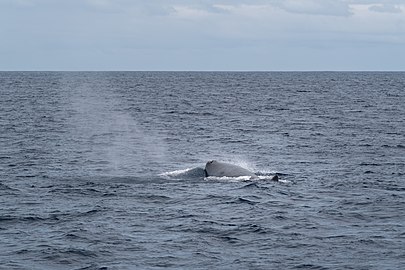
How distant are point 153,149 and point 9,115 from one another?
31043mm

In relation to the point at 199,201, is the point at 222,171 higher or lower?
higher

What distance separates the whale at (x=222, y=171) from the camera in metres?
34.8

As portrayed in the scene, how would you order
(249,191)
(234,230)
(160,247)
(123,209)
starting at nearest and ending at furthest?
(160,247) < (234,230) < (123,209) < (249,191)

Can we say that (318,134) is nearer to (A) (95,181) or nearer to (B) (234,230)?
(A) (95,181)

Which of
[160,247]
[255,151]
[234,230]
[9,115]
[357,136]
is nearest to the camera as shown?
[160,247]

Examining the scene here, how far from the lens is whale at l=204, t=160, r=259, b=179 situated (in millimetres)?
34806

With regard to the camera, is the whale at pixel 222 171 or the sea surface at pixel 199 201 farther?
the whale at pixel 222 171

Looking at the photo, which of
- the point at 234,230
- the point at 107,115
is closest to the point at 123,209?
the point at 234,230

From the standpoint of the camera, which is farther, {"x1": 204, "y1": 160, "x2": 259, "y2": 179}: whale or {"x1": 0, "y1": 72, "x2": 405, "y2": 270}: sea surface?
{"x1": 204, "y1": 160, "x2": 259, "y2": 179}: whale

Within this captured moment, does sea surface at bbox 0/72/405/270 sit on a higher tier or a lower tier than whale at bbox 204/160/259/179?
lower

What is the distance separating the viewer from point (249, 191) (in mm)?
31500

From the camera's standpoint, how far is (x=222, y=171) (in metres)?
34.9

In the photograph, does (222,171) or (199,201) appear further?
(222,171)

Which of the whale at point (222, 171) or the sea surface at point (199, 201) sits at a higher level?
the whale at point (222, 171)
